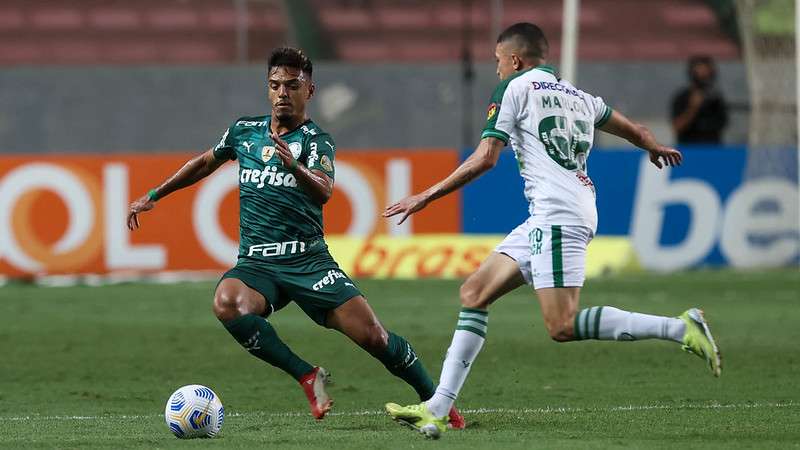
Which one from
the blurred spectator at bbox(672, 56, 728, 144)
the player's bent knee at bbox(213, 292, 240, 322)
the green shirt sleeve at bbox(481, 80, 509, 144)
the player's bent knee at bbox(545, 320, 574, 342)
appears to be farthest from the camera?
the blurred spectator at bbox(672, 56, 728, 144)

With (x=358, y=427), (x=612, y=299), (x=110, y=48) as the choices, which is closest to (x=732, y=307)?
(x=612, y=299)

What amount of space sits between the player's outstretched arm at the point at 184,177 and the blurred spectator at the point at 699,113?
13371 millimetres

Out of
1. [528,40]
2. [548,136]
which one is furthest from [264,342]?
[528,40]

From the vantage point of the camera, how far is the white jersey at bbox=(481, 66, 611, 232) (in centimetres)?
768

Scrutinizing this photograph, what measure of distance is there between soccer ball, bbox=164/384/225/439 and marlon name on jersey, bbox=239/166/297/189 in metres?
1.20

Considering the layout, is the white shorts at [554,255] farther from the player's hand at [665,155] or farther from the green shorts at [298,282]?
the green shorts at [298,282]

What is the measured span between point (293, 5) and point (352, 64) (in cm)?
141

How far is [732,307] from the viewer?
50.6 feet

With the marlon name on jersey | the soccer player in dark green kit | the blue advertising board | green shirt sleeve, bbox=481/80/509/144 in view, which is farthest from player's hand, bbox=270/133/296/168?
the blue advertising board

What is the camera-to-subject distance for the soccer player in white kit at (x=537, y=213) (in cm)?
751

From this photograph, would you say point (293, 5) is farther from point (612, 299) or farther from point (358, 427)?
point (358, 427)

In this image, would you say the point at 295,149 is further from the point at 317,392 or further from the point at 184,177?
the point at 317,392

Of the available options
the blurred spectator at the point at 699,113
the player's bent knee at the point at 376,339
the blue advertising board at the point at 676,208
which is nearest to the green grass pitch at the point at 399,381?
the player's bent knee at the point at 376,339

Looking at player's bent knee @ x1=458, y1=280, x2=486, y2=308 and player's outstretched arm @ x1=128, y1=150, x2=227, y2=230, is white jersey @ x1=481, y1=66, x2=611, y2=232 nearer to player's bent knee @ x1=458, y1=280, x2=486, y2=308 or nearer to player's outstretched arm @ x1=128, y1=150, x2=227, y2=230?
player's bent knee @ x1=458, y1=280, x2=486, y2=308
